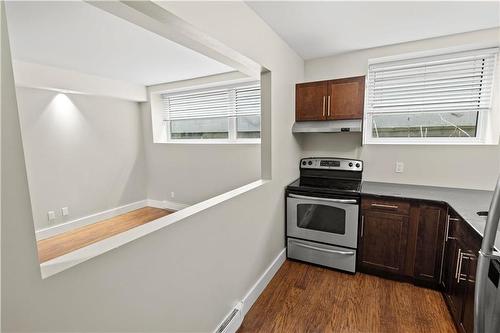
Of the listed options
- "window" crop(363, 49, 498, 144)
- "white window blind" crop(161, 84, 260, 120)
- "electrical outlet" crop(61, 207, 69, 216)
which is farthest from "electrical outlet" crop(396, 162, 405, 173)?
"electrical outlet" crop(61, 207, 69, 216)

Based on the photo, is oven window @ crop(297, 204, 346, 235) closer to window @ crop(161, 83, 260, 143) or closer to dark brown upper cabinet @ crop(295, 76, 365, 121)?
dark brown upper cabinet @ crop(295, 76, 365, 121)

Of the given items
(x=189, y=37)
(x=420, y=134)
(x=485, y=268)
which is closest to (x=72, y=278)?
(x=189, y=37)

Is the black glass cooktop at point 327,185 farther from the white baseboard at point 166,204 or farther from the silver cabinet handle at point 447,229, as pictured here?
the white baseboard at point 166,204

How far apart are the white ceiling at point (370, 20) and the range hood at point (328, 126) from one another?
0.84 m

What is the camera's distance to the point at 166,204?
15.1 feet

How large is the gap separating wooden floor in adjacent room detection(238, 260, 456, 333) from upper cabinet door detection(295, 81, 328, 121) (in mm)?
1767

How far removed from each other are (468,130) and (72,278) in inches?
137

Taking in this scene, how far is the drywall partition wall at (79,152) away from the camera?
3229 millimetres

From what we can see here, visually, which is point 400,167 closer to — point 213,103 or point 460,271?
point 460,271

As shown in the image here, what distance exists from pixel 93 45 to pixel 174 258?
245cm

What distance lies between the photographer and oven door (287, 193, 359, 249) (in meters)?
2.39

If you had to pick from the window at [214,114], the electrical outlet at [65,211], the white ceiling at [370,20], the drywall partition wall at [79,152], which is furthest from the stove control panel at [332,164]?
the electrical outlet at [65,211]

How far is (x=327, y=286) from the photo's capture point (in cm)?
228

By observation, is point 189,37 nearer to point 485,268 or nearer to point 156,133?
point 485,268
